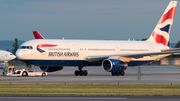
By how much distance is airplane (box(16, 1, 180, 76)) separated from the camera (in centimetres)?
3641

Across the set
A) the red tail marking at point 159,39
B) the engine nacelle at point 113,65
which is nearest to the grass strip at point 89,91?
the engine nacelle at point 113,65

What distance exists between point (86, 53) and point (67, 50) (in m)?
2.64

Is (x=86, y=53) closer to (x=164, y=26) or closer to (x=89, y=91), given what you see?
(x=164, y=26)

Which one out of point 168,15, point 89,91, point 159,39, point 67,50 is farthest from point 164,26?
point 89,91

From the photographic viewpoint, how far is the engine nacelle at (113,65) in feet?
120

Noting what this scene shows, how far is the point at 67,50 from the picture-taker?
37812 mm

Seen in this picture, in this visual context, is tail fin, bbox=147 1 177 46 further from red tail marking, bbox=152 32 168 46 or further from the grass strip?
the grass strip

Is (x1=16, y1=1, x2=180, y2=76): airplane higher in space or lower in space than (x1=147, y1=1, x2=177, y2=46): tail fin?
lower

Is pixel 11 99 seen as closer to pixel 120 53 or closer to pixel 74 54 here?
pixel 74 54

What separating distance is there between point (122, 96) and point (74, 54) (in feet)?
71.0

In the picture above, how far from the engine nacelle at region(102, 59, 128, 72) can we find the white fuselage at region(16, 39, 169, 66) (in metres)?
2.41

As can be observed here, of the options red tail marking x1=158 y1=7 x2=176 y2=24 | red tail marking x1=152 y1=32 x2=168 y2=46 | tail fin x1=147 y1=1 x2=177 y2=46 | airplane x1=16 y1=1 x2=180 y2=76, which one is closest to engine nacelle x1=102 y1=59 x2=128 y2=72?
airplane x1=16 y1=1 x2=180 y2=76

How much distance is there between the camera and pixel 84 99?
15430mm

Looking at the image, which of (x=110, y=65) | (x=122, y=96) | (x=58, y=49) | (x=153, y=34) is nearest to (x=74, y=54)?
(x=58, y=49)
